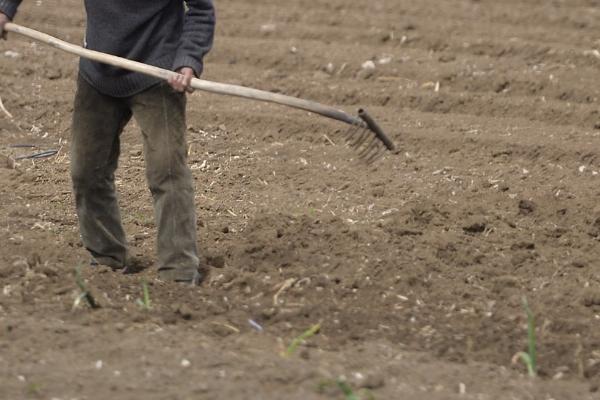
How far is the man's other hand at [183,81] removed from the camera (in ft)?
17.4

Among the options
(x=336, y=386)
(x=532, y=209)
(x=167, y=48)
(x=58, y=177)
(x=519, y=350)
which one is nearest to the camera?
Result: (x=336, y=386)

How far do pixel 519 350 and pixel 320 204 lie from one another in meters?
2.33

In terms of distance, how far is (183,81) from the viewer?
5289 mm

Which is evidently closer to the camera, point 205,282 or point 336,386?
point 336,386

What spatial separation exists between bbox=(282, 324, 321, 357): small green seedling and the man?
876mm

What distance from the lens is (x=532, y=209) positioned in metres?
6.84

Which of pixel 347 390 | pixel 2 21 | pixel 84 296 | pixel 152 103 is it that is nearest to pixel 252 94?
pixel 152 103

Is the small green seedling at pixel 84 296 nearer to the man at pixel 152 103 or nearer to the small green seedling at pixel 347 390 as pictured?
the man at pixel 152 103

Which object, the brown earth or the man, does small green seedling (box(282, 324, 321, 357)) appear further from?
the man

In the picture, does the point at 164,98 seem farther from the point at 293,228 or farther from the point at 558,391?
the point at 558,391

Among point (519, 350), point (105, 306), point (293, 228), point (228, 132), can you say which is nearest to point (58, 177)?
point (228, 132)

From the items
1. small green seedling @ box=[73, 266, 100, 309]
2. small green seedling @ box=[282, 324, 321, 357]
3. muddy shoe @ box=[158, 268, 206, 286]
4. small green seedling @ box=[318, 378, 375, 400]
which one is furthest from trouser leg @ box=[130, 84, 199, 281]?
small green seedling @ box=[318, 378, 375, 400]

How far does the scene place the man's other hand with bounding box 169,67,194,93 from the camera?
208 inches

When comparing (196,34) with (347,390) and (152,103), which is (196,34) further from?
(347,390)
